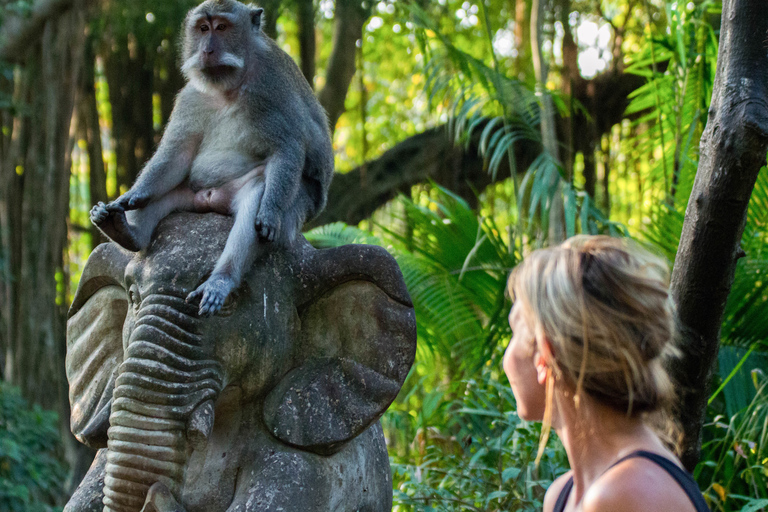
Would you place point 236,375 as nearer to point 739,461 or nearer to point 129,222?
point 129,222

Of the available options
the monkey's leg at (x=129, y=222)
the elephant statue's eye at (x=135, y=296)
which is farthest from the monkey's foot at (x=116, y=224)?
the elephant statue's eye at (x=135, y=296)

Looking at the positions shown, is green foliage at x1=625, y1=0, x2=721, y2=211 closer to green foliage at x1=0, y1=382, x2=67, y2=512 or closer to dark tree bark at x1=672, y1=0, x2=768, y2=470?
dark tree bark at x1=672, y1=0, x2=768, y2=470

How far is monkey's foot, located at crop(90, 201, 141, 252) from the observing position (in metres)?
2.43

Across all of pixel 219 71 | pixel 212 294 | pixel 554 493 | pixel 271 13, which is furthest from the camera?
pixel 271 13

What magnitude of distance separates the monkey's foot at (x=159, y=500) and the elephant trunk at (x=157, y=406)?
0.02 m

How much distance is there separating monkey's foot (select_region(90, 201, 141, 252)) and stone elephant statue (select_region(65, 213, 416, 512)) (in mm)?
44

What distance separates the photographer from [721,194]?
254 cm

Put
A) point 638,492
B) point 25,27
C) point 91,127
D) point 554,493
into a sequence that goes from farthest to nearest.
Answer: point 91,127 → point 25,27 → point 554,493 → point 638,492

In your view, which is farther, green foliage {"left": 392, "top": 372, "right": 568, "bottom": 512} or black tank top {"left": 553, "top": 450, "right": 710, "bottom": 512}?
green foliage {"left": 392, "top": 372, "right": 568, "bottom": 512}

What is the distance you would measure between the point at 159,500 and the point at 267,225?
860 mm

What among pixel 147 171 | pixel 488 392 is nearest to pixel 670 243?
pixel 488 392

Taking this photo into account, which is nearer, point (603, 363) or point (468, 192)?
point (603, 363)

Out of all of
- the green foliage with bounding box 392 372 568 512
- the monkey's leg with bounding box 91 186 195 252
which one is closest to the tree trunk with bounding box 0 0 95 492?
the green foliage with bounding box 392 372 568 512

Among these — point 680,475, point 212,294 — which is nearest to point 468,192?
point 212,294
